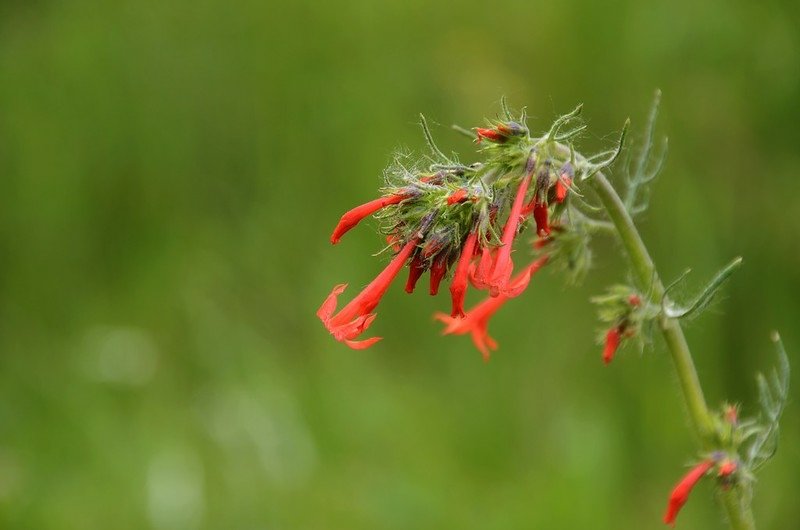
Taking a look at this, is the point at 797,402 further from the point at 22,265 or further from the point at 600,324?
the point at 22,265

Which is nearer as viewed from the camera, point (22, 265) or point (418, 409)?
point (418, 409)

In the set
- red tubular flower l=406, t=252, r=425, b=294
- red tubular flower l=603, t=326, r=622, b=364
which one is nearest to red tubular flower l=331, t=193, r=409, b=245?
red tubular flower l=406, t=252, r=425, b=294

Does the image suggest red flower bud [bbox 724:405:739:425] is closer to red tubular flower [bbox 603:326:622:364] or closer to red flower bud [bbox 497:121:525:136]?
red tubular flower [bbox 603:326:622:364]

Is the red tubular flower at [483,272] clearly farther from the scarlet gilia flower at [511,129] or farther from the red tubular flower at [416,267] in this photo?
the scarlet gilia flower at [511,129]

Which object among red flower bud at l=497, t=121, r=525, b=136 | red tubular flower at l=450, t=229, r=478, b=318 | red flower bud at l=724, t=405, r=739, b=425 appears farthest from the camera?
red flower bud at l=724, t=405, r=739, b=425

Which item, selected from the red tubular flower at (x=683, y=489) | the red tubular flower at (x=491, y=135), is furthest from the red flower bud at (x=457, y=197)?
the red tubular flower at (x=683, y=489)

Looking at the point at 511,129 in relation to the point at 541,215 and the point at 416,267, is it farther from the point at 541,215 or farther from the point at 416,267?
the point at 416,267

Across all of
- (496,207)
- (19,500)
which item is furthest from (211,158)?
(496,207)
